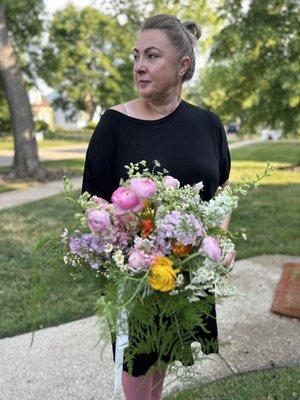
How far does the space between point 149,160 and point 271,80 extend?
10896 millimetres

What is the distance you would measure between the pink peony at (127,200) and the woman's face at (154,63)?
0.73 m

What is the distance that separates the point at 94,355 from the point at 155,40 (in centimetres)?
234

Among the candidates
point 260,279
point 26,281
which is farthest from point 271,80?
point 26,281

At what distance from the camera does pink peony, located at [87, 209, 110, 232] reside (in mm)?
1370

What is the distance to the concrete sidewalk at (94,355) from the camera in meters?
3.06

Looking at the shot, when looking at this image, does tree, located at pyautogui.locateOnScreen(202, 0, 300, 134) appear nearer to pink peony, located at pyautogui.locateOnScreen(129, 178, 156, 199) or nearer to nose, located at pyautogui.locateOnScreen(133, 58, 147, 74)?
nose, located at pyautogui.locateOnScreen(133, 58, 147, 74)

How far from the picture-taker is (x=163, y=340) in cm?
147

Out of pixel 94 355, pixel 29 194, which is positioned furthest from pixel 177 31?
pixel 29 194

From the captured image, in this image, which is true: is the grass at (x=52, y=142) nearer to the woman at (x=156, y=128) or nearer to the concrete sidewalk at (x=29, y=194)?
the concrete sidewalk at (x=29, y=194)

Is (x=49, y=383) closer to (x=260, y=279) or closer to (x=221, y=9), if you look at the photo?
(x=260, y=279)

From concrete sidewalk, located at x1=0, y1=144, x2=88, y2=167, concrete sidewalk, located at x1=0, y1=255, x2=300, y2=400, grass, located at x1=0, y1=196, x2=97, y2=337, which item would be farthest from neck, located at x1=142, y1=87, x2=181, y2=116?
concrete sidewalk, located at x1=0, y1=144, x2=88, y2=167

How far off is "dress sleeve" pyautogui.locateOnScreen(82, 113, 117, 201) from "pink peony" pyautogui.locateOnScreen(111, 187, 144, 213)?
62 centimetres

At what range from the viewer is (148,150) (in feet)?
6.52

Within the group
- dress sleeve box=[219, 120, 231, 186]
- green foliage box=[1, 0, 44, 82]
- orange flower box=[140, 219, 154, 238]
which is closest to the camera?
orange flower box=[140, 219, 154, 238]
